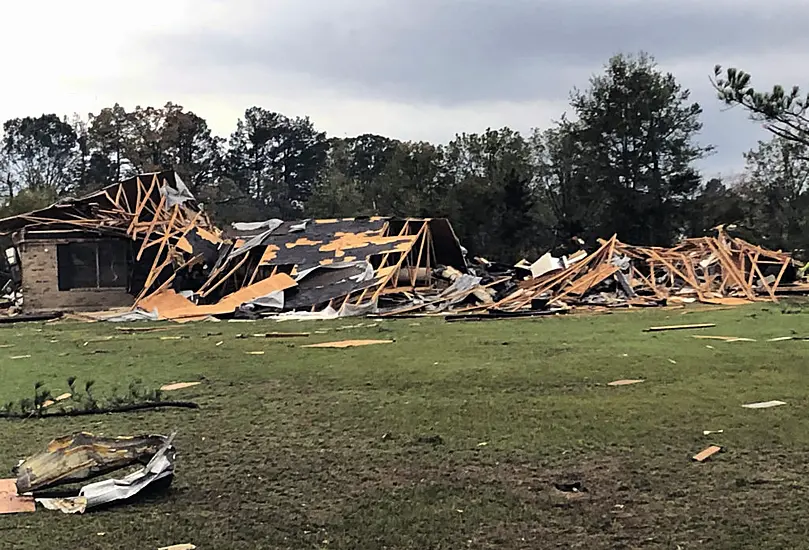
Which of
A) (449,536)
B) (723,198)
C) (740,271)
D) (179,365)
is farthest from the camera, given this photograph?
(723,198)

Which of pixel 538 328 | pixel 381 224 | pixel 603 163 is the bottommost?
pixel 538 328

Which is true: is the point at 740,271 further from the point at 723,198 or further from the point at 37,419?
the point at 723,198

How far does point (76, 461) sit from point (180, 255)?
17083 millimetres

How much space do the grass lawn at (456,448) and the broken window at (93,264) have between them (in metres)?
12.1

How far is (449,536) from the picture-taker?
332 cm

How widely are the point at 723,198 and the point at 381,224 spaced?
29152 millimetres

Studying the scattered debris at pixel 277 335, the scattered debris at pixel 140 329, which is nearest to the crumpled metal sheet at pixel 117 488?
the scattered debris at pixel 277 335

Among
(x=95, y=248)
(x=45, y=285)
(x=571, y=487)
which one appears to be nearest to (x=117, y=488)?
(x=571, y=487)

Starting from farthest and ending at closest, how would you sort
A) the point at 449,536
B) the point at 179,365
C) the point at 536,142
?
1. the point at 536,142
2. the point at 179,365
3. the point at 449,536

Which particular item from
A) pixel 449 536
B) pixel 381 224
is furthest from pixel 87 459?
pixel 381 224

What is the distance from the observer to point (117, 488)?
3.82 metres

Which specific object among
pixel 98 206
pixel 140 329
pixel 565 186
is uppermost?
pixel 565 186

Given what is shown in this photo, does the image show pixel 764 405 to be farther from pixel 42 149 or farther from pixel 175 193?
pixel 42 149

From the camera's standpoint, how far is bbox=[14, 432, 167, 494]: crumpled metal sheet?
12.9 feet
